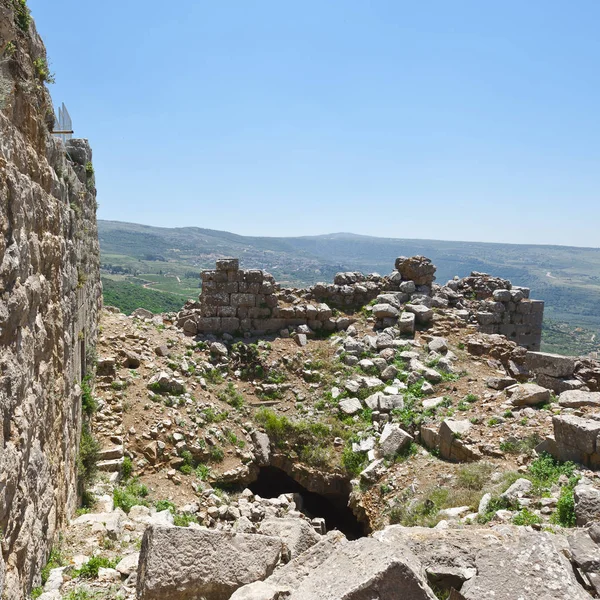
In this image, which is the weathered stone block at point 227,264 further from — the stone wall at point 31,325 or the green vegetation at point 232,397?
the stone wall at point 31,325

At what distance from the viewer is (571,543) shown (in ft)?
16.4

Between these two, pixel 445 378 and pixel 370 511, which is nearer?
pixel 370 511

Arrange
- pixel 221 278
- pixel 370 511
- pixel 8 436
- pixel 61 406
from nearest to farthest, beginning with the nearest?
pixel 8 436 → pixel 61 406 → pixel 370 511 → pixel 221 278

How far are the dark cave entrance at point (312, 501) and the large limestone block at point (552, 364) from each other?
18.0ft

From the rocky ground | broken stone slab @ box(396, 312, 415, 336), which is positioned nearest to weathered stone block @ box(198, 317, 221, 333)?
the rocky ground

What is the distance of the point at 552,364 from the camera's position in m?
11.9

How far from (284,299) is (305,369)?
118 inches

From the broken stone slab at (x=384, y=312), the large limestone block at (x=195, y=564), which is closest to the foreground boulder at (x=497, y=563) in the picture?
the large limestone block at (x=195, y=564)

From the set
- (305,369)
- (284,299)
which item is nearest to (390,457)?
(305,369)

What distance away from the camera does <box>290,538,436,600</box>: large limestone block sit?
4129 mm

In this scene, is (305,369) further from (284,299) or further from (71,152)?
(71,152)

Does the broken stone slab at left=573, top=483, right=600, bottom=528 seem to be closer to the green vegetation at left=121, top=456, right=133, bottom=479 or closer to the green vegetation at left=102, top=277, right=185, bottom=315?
the green vegetation at left=121, top=456, right=133, bottom=479

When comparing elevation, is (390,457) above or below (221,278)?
below

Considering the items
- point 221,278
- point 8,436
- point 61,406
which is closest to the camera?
point 8,436
